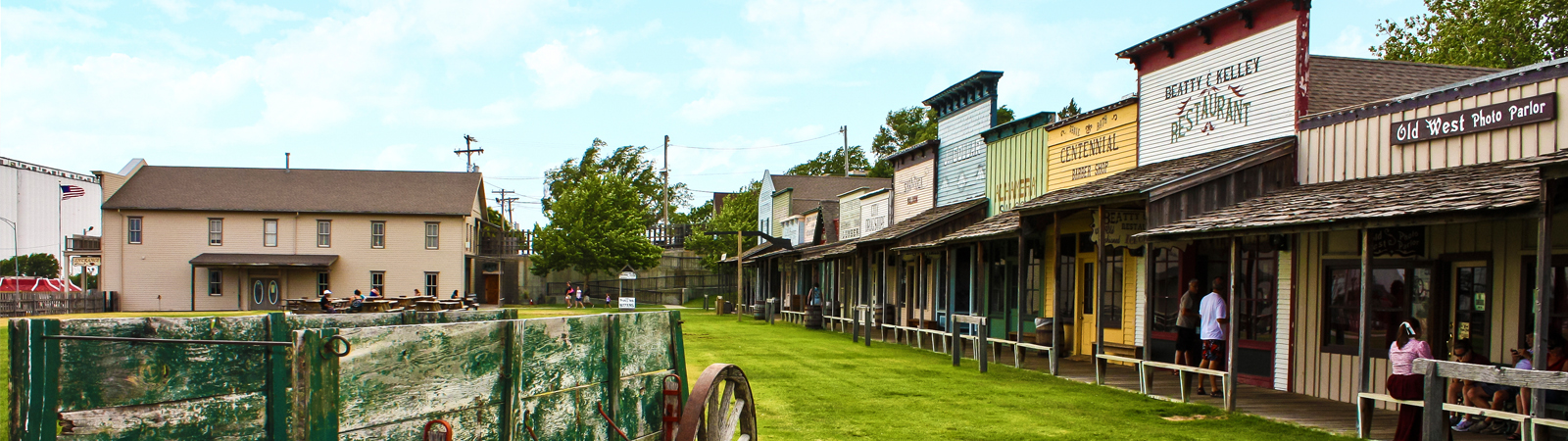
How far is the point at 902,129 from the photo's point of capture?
6744cm

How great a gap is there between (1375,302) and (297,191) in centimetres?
4513

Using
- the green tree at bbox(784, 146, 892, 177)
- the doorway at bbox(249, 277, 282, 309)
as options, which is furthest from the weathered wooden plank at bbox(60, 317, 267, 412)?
the green tree at bbox(784, 146, 892, 177)

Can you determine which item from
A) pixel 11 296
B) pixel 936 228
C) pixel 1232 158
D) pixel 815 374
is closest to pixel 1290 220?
pixel 1232 158

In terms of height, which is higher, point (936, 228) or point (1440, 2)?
point (1440, 2)

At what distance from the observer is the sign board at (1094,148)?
16344 millimetres

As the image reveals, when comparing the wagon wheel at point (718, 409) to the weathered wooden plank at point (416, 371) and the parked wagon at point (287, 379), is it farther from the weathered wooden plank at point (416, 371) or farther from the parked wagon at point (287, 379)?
the weathered wooden plank at point (416, 371)

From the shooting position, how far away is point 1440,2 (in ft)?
101

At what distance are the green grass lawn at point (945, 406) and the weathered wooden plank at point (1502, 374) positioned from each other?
1.50 meters

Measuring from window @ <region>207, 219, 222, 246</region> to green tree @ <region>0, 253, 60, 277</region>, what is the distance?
38582 millimetres

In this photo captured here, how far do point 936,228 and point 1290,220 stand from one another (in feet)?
36.0

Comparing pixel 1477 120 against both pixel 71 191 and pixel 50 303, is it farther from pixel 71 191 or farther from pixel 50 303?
pixel 71 191

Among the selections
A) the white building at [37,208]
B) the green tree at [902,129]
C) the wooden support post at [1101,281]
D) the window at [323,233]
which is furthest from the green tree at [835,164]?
the wooden support post at [1101,281]

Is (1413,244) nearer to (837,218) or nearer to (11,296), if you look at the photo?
(837,218)

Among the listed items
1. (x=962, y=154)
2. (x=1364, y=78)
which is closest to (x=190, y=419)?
(x=1364, y=78)
